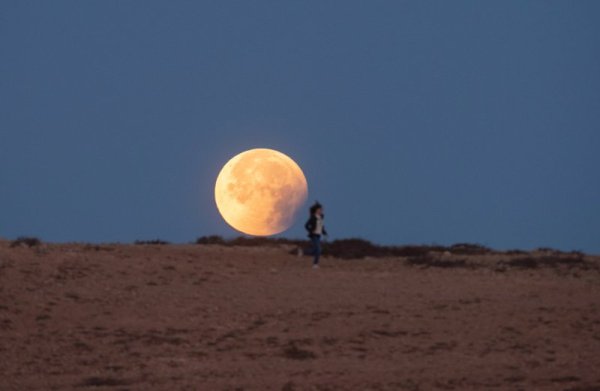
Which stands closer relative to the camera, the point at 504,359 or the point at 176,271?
the point at 504,359

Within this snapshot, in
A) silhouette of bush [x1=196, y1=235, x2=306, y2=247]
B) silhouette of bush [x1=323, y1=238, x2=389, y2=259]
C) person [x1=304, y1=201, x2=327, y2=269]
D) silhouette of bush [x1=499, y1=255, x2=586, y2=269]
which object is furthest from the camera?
silhouette of bush [x1=196, y1=235, x2=306, y2=247]

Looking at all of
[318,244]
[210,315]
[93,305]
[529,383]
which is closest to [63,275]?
[93,305]

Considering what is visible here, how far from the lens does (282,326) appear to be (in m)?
23.2

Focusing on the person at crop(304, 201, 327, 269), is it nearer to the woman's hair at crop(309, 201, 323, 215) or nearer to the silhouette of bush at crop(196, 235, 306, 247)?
the woman's hair at crop(309, 201, 323, 215)

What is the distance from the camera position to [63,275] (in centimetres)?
2788

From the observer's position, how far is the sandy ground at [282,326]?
18.9m

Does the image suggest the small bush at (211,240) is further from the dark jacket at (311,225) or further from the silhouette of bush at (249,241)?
the dark jacket at (311,225)

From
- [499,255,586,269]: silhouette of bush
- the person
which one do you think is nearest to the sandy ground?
the person

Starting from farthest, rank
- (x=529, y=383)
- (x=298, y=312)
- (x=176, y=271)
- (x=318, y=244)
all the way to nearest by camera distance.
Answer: (x=318, y=244)
(x=176, y=271)
(x=298, y=312)
(x=529, y=383)

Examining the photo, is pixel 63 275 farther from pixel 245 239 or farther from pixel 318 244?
pixel 245 239

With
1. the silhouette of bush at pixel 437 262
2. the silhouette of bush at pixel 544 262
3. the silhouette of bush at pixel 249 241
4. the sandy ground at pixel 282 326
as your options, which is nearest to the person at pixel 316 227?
the sandy ground at pixel 282 326

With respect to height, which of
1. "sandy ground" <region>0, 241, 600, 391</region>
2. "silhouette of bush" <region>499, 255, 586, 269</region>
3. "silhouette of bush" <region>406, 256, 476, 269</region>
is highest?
"silhouette of bush" <region>499, 255, 586, 269</region>

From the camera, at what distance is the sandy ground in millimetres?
18938

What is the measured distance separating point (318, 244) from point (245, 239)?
1094 cm
